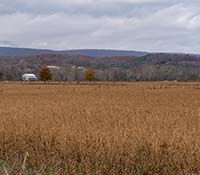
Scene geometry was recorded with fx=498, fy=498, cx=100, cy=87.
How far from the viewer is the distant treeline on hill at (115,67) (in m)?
139

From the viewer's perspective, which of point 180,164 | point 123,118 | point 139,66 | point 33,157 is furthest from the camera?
point 139,66

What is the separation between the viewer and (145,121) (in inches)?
712

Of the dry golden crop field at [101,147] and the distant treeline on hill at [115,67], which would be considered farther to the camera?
the distant treeline on hill at [115,67]

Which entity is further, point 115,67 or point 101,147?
point 115,67

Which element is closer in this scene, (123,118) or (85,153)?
(85,153)

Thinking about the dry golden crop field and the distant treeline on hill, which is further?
the distant treeline on hill

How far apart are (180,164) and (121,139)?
2.37 m

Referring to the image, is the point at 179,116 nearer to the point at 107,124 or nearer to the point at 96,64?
the point at 107,124

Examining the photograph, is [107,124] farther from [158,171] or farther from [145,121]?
[158,171]

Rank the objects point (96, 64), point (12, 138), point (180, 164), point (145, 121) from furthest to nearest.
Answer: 1. point (96, 64)
2. point (145, 121)
3. point (12, 138)
4. point (180, 164)

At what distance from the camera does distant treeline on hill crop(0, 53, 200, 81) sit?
13900 cm

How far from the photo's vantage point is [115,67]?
6580 inches

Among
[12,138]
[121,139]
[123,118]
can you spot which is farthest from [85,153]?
[123,118]

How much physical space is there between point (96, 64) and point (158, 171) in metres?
168
